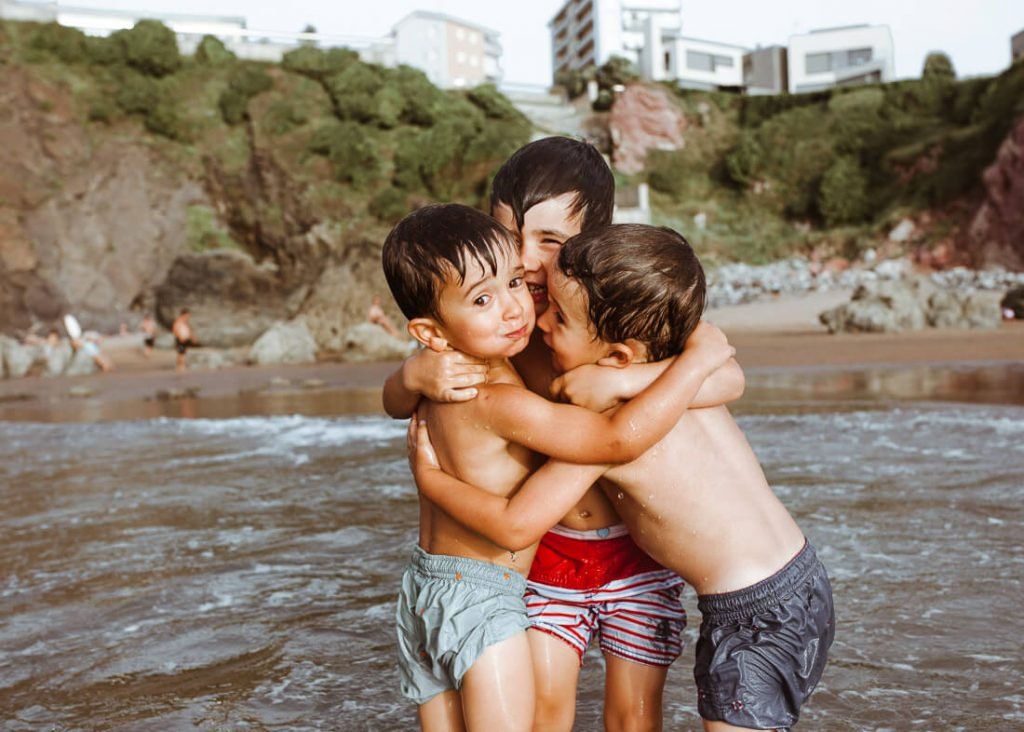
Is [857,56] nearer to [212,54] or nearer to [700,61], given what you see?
[700,61]

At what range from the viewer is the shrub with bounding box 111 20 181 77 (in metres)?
33.2

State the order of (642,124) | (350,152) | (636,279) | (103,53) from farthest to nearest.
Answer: (642,124) < (103,53) < (350,152) < (636,279)

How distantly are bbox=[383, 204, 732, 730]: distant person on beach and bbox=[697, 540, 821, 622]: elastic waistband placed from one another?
1.31 feet

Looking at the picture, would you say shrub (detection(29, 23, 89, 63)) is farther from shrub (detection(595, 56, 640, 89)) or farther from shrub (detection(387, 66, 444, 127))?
shrub (detection(595, 56, 640, 89))

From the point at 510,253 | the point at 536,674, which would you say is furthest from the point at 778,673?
the point at 510,253

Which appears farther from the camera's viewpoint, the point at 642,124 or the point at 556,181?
the point at 642,124

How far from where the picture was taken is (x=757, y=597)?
6.43 feet

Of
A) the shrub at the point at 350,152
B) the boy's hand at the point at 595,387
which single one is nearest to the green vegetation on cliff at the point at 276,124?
the shrub at the point at 350,152

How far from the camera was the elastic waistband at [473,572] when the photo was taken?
2016mm

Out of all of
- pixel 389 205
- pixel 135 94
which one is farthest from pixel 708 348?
pixel 135 94

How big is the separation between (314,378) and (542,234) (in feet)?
44.0

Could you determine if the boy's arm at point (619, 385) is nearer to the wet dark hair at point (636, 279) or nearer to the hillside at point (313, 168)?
the wet dark hair at point (636, 279)

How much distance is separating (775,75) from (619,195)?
2790cm

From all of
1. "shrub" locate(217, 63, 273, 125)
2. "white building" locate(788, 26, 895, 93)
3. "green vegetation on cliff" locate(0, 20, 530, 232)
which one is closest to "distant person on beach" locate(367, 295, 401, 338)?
"green vegetation on cliff" locate(0, 20, 530, 232)
